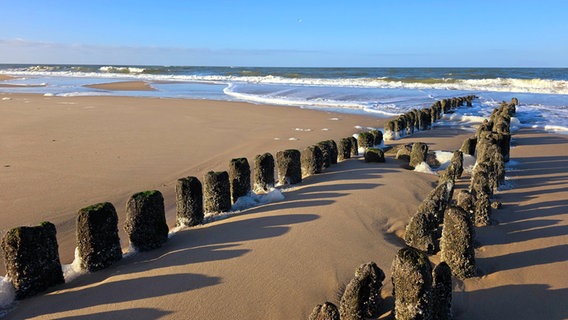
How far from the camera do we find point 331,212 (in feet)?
16.0

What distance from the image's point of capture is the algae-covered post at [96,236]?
145 inches

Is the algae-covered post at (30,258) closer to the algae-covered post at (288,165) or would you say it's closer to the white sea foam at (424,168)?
the algae-covered post at (288,165)

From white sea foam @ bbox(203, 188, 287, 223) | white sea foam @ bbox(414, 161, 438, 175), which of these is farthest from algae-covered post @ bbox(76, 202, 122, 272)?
white sea foam @ bbox(414, 161, 438, 175)

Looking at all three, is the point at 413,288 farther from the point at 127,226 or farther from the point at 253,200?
the point at 253,200

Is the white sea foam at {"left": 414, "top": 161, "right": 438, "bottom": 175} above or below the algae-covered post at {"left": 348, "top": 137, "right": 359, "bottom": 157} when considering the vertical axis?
below

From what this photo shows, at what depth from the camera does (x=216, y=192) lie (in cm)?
508

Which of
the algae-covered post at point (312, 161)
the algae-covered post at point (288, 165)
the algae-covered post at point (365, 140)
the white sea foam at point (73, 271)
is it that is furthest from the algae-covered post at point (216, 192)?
the algae-covered post at point (365, 140)

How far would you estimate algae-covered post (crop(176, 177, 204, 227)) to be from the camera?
4.69 m

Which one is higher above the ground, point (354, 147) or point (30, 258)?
point (354, 147)

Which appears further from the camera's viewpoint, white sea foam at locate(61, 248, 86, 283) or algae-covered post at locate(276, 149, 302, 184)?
algae-covered post at locate(276, 149, 302, 184)

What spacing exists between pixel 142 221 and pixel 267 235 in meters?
1.26

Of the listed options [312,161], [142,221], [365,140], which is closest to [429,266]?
[142,221]

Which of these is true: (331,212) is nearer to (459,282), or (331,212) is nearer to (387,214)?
(387,214)

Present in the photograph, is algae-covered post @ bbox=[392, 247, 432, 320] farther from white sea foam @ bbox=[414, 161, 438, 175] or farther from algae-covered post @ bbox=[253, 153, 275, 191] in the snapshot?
white sea foam @ bbox=[414, 161, 438, 175]
